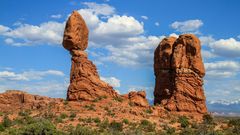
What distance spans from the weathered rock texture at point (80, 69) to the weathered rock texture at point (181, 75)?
636 centimetres

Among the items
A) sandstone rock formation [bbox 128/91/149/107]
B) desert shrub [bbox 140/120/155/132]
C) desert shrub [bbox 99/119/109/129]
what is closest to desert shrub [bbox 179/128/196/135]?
desert shrub [bbox 140/120/155/132]

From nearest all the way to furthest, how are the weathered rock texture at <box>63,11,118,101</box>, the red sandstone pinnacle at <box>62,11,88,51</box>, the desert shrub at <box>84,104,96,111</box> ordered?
the desert shrub at <box>84,104,96,111</box>, the weathered rock texture at <box>63,11,118,101</box>, the red sandstone pinnacle at <box>62,11,88,51</box>

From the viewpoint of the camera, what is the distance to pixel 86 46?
53188mm

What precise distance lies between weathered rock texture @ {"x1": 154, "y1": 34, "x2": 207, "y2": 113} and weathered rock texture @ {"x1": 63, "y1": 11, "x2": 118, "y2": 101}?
6.36 metres

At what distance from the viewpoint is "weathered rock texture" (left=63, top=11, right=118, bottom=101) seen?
4934 centimetres

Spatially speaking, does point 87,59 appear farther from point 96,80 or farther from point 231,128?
point 231,128

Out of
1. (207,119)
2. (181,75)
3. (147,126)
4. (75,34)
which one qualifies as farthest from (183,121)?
(75,34)

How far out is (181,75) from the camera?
5122 centimetres

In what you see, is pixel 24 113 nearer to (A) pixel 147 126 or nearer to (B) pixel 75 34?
(B) pixel 75 34

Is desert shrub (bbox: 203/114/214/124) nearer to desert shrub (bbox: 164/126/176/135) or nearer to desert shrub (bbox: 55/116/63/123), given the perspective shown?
desert shrub (bbox: 164/126/176/135)

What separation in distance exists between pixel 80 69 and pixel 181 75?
11.5m

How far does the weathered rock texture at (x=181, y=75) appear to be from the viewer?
1988 inches

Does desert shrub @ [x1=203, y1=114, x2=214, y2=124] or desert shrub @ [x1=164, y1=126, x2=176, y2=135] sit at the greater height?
desert shrub @ [x1=203, y1=114, x2=214, y2=124]

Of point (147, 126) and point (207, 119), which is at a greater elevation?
point (207, 119)
